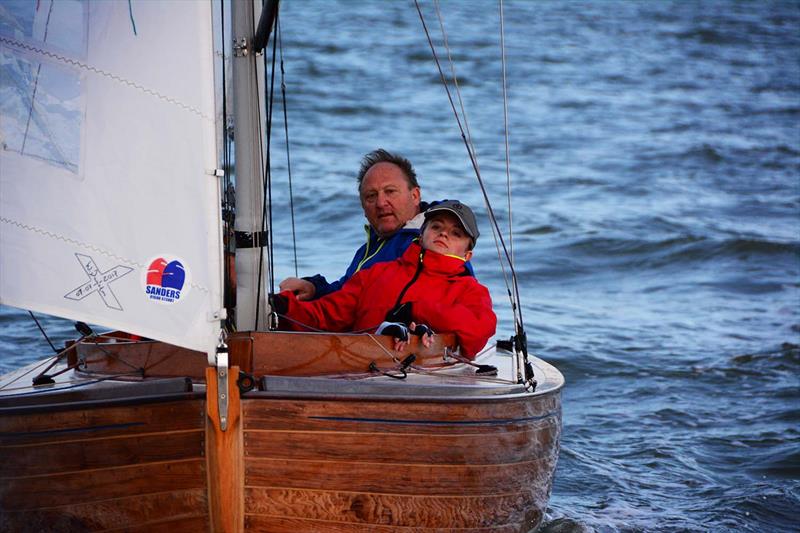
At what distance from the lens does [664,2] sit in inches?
936

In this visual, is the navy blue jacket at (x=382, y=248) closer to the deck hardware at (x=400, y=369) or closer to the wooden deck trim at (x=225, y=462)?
the deck hardware at (x=400, y=369)

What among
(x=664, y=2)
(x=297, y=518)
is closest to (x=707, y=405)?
(x=297, y=518)

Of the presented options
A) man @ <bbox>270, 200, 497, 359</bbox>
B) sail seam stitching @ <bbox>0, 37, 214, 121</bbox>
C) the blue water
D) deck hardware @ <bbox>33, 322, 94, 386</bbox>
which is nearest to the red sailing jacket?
man @ <bbox>270, 200, 497, 359</bbox>

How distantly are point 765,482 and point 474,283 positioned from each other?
209 cm

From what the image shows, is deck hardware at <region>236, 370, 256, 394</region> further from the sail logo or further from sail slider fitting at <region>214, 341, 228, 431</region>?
the sail logo

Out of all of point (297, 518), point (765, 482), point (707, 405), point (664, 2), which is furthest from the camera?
point (664, 2)

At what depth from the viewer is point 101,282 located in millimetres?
2914

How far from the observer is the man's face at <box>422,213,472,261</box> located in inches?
148

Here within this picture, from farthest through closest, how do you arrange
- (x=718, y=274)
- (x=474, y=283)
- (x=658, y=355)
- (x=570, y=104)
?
(x=570, y=104) < (x=718, y=274) < (x=658, y=355) < (x=474, y=283)

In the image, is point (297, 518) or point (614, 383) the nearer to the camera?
point (297, 518)

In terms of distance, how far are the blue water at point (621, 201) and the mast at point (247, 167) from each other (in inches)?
66.2

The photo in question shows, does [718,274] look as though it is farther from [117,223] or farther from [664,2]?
[664,2]

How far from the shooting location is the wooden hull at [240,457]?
9.96 feet

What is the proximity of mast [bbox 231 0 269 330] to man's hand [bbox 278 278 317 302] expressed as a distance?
616 millimetres
